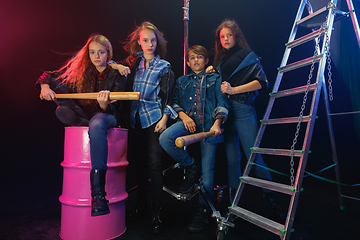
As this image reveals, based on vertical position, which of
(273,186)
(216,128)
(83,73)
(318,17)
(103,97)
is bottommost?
(273,186)

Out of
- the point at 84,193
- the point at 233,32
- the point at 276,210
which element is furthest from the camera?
the point at 233,32

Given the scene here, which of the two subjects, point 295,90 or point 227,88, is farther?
point 227,88

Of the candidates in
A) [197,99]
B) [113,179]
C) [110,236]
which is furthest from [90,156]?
[197,99]

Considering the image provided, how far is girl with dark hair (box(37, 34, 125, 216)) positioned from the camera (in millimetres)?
1529

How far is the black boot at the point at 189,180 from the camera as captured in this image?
193 centimetres

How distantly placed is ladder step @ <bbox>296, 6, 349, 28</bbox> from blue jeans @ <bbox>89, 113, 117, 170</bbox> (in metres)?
2.03

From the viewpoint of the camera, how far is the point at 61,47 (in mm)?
3287

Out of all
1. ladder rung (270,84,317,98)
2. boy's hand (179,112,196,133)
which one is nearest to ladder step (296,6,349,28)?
ladder rung (270,84,317,98)

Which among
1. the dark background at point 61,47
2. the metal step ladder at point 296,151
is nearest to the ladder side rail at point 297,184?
the metal step ladder at point 296,151

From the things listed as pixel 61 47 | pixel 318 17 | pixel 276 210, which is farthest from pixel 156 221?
pixel 61 47

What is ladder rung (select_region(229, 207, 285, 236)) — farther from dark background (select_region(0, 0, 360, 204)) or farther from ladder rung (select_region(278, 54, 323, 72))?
dark background (select_region(0, 0, 360, 204))

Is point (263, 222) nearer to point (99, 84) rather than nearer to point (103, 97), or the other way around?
point (103, 97)

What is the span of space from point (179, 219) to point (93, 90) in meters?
1.40

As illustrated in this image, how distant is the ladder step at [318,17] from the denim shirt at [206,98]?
0.99 metres
